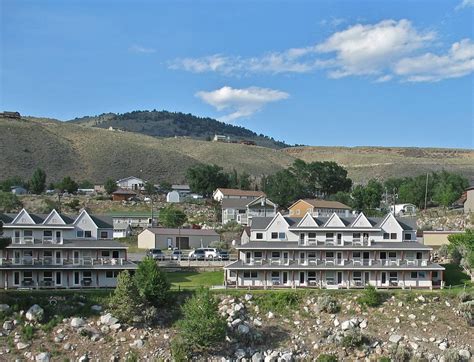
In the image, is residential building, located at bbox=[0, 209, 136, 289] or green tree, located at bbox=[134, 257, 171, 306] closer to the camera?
green tree, located at bbox=[134, 257, 171, 306]

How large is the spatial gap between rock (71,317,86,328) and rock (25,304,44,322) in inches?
90.7

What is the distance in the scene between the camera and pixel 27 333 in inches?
1746

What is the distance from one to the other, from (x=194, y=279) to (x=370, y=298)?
53.6ft

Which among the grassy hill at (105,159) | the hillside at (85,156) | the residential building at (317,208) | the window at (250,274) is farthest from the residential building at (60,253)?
the hillside at (85,156)

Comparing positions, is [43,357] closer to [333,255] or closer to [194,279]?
[194,279]

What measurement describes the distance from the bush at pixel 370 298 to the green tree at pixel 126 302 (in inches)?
664

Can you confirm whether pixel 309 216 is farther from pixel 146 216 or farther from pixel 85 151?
pixel 85 151

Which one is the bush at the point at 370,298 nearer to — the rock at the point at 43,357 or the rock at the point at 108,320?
the rock at the point at 108,320

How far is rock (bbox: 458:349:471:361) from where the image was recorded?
145 feet


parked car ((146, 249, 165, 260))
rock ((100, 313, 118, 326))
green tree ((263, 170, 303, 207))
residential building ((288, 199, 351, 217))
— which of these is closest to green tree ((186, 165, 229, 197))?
green tree ((263, 170, 303, 207))

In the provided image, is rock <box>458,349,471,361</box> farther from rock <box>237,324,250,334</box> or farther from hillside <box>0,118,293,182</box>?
hillside <box>0,118,293,182</box>

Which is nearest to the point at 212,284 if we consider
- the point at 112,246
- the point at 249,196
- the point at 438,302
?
the point at 112,246

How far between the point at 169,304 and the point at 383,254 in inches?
808

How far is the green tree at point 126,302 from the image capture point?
46000 mm
